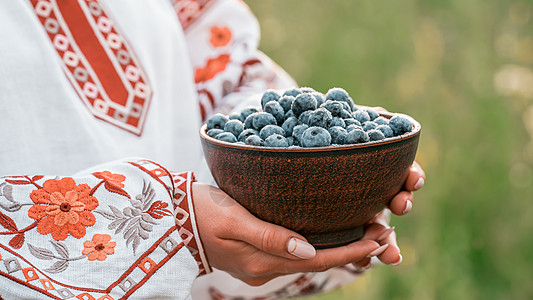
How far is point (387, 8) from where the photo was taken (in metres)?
1.59

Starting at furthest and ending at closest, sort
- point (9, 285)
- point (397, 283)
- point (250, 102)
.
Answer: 1. point (397, 283)
2. point (250, 102)
3. point (9, 285)

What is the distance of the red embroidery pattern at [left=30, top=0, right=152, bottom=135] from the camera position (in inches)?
25.9

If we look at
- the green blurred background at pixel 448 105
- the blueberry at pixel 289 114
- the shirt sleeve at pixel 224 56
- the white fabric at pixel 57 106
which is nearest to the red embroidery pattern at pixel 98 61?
the white fabric at pixel 57 106

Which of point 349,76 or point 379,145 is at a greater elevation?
point 379,145

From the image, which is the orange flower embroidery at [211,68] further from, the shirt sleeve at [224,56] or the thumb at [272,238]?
the thumb at [272,238]

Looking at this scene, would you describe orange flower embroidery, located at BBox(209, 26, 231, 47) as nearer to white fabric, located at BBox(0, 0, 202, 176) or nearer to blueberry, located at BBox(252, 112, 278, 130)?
white fabric, located at BBox(0, 0, 202, 176)

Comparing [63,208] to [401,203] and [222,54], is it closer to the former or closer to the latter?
[401,203]

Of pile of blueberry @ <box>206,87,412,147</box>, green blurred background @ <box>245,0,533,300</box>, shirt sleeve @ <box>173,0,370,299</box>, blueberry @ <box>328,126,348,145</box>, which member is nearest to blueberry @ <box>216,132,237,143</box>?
pile of blueberry @ <box>206,87,412,147</box>

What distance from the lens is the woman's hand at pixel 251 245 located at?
52cm

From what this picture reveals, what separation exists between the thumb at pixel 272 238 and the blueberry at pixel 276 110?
0.35 feet

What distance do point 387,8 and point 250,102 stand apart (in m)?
0.99

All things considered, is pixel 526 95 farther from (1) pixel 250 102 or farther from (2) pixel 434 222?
(1) pixel 250 102

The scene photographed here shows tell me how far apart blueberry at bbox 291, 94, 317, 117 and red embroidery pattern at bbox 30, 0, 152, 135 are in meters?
0.28

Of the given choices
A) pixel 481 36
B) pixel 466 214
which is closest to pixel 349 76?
pixel 481 36
